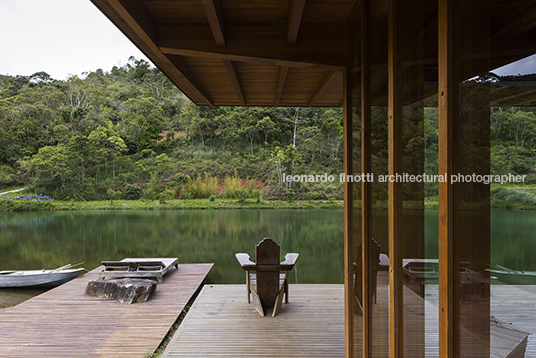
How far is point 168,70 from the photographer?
2143mm

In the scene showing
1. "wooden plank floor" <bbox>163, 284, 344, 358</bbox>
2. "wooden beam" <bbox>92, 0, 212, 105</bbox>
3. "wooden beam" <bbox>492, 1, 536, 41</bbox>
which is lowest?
"wooden plank floor" <bbox>163, 284, 344, 358</bbox>

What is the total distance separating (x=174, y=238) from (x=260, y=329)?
1202cm

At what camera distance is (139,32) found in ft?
5.19

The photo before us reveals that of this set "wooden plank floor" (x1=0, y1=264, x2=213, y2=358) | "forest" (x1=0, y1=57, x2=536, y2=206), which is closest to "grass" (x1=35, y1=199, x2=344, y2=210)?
"forest" (x1=0, y1=57, x2=536, y2=206)

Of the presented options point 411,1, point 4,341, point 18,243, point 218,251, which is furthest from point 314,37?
point 18,243

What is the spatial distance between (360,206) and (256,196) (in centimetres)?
2051

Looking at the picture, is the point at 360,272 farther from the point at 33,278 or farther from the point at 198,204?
the point at 198,204

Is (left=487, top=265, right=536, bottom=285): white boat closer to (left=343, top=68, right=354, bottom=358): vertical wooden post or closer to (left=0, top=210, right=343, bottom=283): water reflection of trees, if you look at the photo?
(left=343, top=68, right=354, bottom=358): vertical wooden post

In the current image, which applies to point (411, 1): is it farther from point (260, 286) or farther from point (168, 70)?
point (260, 286)

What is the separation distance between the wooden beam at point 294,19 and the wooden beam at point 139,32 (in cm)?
69

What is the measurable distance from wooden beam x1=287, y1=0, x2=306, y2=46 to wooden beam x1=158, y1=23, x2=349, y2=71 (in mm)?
80

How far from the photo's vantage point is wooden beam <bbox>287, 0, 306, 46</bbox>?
1.44m

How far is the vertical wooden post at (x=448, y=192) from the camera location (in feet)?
2.53

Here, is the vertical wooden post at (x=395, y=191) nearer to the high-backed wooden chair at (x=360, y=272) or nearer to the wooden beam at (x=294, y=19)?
the high-backed wooden chair at (x=360, y=272)
